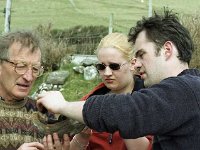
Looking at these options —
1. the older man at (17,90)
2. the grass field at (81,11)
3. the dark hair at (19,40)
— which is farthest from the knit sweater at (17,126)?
the grass field at (81,11)

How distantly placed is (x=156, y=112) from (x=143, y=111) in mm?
70

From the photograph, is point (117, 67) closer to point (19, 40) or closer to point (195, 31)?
point (19, 40)

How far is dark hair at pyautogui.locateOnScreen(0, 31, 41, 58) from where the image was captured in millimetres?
3592

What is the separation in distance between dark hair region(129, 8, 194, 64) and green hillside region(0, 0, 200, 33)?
11.9 metres

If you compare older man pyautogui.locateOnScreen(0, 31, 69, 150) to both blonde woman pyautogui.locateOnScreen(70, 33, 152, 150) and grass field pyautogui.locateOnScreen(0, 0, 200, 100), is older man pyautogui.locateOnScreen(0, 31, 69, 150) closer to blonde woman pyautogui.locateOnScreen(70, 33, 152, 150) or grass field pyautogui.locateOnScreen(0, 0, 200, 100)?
blonde woman pyautogui.locateOnScreen(70, 33, 152, 150)

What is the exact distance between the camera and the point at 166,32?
2877 millimetres

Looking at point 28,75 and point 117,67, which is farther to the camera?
point 117,67

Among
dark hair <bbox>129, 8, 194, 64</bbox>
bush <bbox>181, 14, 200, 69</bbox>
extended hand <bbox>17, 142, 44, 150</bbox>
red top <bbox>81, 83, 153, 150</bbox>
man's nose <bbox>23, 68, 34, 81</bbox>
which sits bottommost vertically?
bush <bbox>181, 14, 200, 69</bbox>

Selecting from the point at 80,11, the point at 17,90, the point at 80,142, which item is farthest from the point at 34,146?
the point at 80,11

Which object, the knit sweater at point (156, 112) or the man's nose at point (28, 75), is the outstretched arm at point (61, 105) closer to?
the knit sweater at point (156, 112)

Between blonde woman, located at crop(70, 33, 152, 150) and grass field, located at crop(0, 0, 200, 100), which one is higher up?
blonde woman, located at crop(70, 33, 152, 150)

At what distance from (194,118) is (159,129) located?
0.69ft

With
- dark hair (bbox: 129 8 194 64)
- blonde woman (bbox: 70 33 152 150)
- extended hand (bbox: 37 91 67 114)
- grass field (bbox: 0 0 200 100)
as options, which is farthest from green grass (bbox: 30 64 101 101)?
extended hand (bbox: 37 91 67 114)

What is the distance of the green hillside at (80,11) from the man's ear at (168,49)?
12065mm
